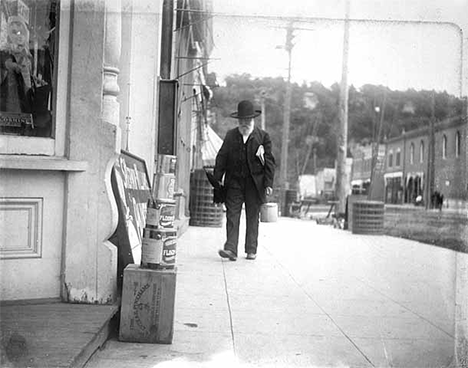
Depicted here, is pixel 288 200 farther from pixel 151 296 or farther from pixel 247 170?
pixel 151 296

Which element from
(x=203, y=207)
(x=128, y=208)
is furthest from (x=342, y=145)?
(x=128, y=208)

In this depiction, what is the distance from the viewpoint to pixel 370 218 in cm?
1290

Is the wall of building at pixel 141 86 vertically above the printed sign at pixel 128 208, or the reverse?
the wall of building at pixel 141 86

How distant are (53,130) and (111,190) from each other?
1.70 ft

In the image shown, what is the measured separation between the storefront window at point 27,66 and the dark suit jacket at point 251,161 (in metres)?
3.55

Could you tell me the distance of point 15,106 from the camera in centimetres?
341

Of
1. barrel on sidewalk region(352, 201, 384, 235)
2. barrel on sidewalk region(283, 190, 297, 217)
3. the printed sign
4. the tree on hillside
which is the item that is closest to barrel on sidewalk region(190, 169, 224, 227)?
the tree on hillside

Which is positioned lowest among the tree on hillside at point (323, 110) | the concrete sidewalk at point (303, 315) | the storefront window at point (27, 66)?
the concrete sidewalk at point (303, 315)

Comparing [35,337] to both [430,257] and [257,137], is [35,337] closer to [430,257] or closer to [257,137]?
[257,137]

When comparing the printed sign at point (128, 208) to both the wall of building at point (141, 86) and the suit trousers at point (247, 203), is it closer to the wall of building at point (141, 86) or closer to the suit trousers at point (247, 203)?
the wall of building at point (141, 86)

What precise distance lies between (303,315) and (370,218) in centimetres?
900

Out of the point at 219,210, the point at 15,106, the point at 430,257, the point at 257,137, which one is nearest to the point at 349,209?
the point at 219,210

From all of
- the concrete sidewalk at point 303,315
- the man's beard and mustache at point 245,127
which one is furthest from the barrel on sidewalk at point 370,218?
the man's beard and mustache at point 245,127

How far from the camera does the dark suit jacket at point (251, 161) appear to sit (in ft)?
22.7
